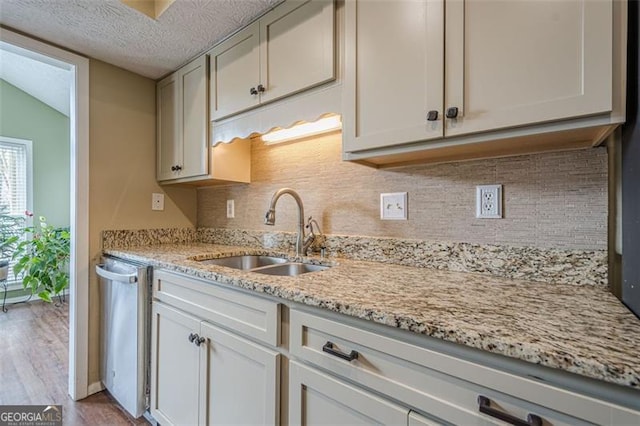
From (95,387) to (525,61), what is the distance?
8.84ft

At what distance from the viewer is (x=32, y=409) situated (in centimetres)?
178

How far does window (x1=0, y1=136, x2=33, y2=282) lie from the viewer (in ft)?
12.5

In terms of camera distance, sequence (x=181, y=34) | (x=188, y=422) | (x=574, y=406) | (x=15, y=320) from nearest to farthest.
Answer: (x=574, y=406) → (x=188, y=422) → (x=181, y=34) → (x=15, y=320)

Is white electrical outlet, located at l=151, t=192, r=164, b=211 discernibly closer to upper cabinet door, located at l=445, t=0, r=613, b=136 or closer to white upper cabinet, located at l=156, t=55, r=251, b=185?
white upper cabinet, located at l=156, t=55, r=251, b=185

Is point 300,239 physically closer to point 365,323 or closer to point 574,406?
point 365,323

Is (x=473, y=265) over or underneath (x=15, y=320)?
over

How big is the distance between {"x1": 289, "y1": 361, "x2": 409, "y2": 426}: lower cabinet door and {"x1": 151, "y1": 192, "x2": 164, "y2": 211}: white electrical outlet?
180 centimetres

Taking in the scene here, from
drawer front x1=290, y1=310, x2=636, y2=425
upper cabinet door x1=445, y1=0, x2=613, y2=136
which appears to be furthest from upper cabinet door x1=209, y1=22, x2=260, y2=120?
drawer front x1=290, y1=310, x2=636, y2=425

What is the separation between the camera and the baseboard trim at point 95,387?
1925mm

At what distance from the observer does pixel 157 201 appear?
2283mm

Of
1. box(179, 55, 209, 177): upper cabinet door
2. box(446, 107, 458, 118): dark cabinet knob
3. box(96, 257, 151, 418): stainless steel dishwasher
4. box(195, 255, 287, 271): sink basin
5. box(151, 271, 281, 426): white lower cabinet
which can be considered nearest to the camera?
box(446, 107, 458, 118): dark cabinet knob

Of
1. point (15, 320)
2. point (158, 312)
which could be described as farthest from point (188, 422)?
point (15, 320)

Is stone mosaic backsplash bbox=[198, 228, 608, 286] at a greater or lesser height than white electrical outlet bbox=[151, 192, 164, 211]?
lesser

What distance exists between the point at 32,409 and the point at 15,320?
2.09 metres
